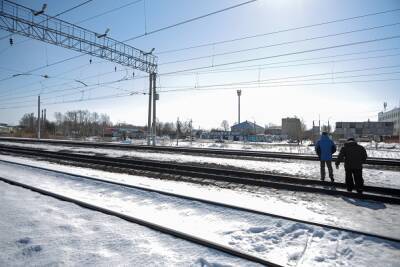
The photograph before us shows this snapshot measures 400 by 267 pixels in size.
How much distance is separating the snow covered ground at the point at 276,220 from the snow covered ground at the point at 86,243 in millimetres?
597

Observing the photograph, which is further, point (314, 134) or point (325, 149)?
point (314, 134)

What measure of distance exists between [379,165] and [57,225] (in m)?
16.4

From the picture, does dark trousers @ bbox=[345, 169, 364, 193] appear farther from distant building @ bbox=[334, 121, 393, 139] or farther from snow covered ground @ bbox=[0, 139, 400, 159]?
distant building @ bbox=[334, 121, 393, 139]

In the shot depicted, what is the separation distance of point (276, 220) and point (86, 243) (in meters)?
3.64

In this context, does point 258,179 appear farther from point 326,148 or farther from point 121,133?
point 121,133

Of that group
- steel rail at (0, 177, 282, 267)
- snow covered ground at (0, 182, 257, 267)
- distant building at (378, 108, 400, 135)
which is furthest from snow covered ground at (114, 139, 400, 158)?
distant building at (378, 108, 400, 135)

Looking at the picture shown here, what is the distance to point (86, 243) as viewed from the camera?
13.8 ft

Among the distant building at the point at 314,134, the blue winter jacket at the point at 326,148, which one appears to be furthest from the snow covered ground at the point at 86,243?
the distant building at the point at 314,134

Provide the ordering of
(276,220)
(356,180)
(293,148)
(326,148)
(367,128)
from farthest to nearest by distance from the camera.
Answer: (367,128)
(293,148)
(326,148)
(356,180)
(276,220)

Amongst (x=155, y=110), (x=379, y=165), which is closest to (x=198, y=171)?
(x=379, y=165)

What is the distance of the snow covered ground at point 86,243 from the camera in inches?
144

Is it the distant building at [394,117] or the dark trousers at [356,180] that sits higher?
the distant building at [394,117]

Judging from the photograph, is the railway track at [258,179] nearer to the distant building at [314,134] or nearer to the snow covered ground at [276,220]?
the snow covered ground at [276,220]

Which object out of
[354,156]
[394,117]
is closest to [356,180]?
[354,156]
